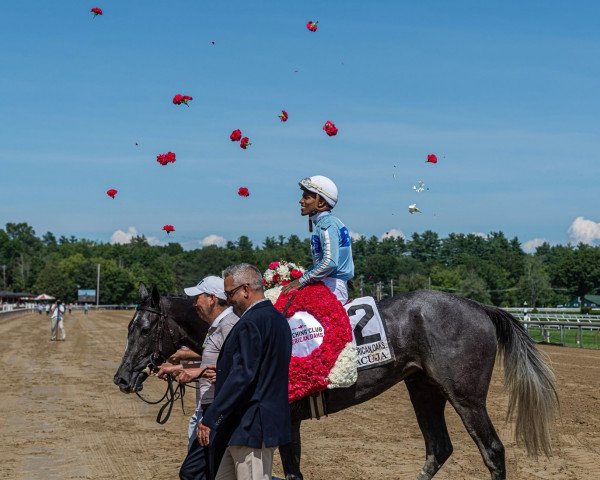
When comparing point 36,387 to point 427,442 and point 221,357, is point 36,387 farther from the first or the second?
point 221,357

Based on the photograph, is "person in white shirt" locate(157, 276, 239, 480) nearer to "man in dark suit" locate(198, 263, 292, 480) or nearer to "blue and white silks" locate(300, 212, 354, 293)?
"man in dark suit" locate(198, 263, 292, 480)

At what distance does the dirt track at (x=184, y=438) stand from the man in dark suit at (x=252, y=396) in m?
3.52

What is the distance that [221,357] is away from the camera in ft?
15.0

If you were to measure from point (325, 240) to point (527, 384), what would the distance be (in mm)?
2010

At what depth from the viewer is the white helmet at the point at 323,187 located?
6.46 m

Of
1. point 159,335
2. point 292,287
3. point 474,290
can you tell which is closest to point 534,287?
point 474,290

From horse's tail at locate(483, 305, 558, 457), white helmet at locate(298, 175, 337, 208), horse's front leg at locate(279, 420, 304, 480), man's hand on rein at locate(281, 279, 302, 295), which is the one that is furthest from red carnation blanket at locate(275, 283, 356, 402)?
horse's tail at locate(483, 305, 558, 457)

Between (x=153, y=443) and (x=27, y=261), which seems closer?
(x=153, y=443)

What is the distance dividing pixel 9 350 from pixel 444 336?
76.1 ft

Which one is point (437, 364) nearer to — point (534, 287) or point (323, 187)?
point (323, 187)

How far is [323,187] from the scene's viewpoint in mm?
6461

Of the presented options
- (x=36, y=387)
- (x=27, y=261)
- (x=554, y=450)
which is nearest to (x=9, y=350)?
(x=36, y=387)

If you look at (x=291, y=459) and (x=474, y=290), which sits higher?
(x=474, y=290)

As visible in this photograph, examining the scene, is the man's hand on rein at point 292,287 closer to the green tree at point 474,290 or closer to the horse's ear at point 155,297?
the horse's ear at point 155,297
